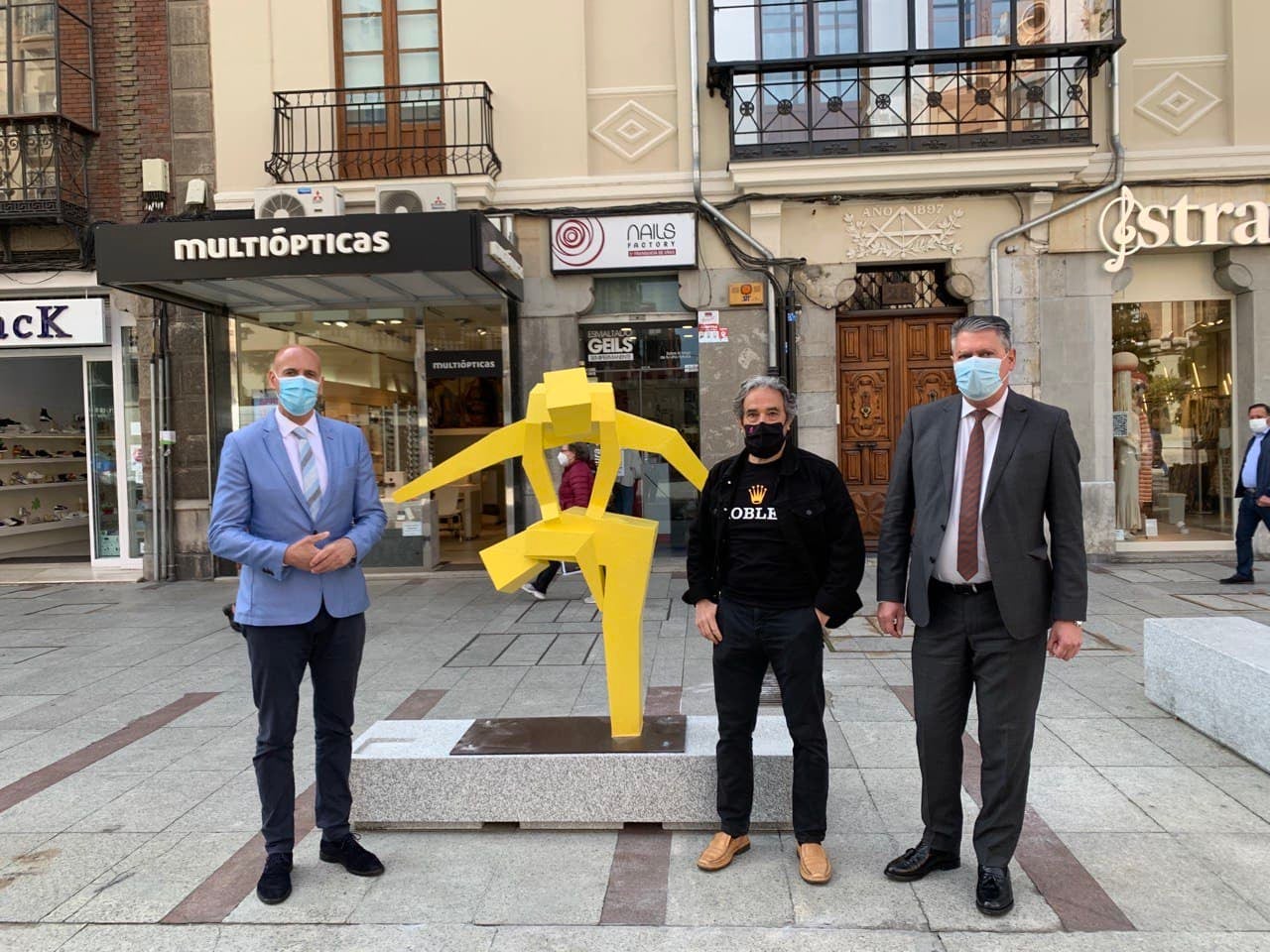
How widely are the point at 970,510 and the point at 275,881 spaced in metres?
2.87

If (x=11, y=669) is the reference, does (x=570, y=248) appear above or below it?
above

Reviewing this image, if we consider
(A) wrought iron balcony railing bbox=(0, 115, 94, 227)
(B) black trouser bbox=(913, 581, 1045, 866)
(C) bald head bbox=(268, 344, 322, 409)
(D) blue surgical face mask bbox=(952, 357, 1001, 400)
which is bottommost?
(B) black trouser bbox=(913, 581, 1045, 866)

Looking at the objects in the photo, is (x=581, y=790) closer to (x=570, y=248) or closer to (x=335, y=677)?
(x=335, y=677)

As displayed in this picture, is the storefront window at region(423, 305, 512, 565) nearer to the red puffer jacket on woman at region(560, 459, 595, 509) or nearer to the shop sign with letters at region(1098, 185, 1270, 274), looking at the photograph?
the red puffer jacket on woman at region(560, 459, 595, 509)

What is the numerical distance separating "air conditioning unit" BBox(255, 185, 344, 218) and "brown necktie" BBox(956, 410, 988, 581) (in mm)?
8925

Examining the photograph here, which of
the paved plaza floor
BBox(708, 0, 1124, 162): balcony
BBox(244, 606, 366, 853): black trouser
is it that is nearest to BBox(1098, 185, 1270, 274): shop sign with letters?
BBox(708, 0, 1124, 162): balcony

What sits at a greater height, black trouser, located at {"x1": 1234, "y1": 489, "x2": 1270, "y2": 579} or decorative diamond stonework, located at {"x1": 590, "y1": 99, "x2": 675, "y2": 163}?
decorative diamond stonework, located at {"x1": 590, "y1": 99, "x2": 675, "y2": 163}

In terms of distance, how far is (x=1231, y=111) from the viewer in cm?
1017

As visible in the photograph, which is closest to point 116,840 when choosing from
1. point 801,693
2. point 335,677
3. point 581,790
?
point 335,677

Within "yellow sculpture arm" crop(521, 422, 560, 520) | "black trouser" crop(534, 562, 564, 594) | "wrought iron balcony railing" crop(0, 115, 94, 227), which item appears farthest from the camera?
"wrought iron balcony railing" crop(0, 115, 94, 227)

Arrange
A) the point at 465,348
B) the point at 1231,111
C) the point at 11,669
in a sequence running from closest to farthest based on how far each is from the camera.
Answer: the point at 11,669 < the point at 1231,111 < the point at 465,348

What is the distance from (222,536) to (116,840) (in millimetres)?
1633

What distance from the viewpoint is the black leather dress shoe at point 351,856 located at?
3344 millimetres

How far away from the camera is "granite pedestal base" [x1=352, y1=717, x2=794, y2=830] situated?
142 inches
